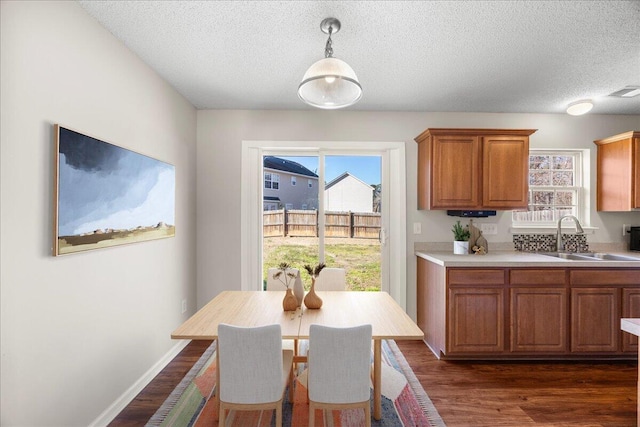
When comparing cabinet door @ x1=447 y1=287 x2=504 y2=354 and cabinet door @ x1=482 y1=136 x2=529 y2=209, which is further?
cabinet door @ x1=482 y1=136 x2=529 y2=209

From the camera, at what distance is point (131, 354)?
2277mm

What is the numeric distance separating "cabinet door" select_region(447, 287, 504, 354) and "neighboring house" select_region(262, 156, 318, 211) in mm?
1737

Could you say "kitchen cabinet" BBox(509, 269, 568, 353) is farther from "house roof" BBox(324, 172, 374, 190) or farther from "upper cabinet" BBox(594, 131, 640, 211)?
"house roof" BBox(324, 172, 374, 190)

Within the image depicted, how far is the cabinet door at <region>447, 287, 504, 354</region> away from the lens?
2.78 m

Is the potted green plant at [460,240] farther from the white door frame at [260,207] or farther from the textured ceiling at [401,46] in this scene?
the textured ceiling at [401,46]

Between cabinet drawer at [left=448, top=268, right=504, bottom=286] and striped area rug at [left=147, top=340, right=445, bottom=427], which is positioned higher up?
cabinet drawer at [left=448, top=268, right=504, bottom=286]

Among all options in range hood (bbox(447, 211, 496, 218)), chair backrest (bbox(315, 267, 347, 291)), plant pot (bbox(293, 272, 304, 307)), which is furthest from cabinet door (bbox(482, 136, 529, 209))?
plant pot (bbox(293, 272, 304, 307))

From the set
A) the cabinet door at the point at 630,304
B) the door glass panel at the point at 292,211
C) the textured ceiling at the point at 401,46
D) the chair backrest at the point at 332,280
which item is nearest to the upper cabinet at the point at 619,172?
the textured ceiling at the point at 401,46

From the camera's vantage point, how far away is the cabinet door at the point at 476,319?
9.11 ft

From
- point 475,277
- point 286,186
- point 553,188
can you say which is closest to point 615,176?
point 553,188

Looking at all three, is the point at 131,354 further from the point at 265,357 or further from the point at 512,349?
the point at 512,349

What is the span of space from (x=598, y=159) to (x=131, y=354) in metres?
4.83

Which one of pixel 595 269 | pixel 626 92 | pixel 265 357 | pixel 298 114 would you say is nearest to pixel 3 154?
pixel 265 357

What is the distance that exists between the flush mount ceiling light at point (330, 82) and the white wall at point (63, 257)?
4.11 feet
